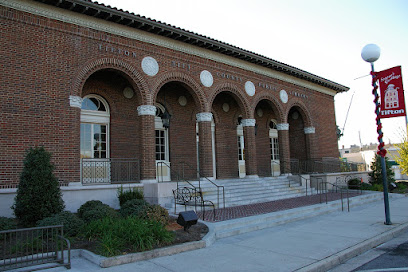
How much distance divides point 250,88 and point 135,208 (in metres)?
9.76

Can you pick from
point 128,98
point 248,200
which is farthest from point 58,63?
point 248,200

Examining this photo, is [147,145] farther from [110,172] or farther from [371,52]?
[371,52]

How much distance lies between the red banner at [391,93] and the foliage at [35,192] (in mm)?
9773

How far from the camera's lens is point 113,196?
443 inches

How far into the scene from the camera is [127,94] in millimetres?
13719

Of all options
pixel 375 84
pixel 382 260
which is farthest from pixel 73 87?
pixel 382 260

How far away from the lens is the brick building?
1000cm

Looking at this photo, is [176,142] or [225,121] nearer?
[176,142]

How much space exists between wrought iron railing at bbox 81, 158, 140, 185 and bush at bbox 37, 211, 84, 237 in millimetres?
3531

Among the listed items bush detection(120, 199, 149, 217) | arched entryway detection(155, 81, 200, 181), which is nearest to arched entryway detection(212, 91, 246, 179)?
arched entryway detection(155, 81, 200, 181)

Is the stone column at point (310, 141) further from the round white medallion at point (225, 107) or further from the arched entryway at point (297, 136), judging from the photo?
the round white medallion at point (225, 107)

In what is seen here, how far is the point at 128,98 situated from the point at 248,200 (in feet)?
21.5

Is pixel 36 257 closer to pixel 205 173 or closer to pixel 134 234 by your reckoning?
pixel 134 234

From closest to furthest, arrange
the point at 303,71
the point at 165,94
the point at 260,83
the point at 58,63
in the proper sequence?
the point at 58,63, the point at 165,94, the point at 260,83, the point at 303,71
